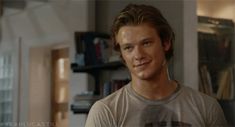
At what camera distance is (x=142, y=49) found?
2.53 ft

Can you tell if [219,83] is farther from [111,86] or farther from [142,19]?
[142,19]

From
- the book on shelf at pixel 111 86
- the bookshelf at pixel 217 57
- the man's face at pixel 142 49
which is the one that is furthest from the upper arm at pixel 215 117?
the book on shelf at pixel 111 86

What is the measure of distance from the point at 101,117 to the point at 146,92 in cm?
11

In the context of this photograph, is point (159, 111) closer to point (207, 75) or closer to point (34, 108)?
point (207, 75)

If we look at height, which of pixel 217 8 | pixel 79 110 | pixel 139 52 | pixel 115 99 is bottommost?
pixel 79 110

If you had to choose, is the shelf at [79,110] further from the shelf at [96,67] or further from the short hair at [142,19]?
the short hair at [142,19]

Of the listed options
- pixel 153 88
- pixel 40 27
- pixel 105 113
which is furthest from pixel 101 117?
pixel 40 27

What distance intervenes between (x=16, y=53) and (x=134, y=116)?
1.27 m

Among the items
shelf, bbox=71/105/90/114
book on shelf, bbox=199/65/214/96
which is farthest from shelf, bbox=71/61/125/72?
book on shelf, bbox=199/65/214/96

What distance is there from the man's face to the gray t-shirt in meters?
0.06

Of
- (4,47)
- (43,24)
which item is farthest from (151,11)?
(4,47)

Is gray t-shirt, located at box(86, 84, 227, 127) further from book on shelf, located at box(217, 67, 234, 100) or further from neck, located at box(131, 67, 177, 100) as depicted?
book on shelf, located at box(217, 67, 234, 100)

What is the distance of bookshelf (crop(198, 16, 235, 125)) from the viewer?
4.88 ft

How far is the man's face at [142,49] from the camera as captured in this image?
76 centimetres
